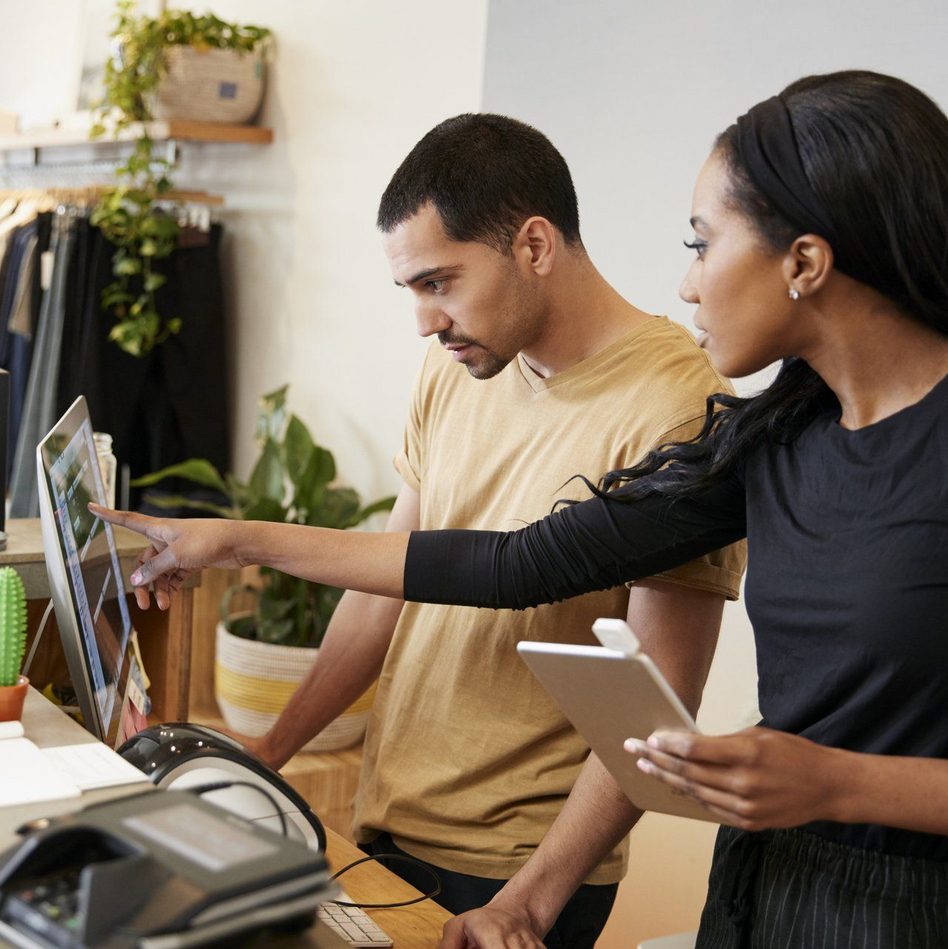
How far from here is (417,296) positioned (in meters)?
1.54

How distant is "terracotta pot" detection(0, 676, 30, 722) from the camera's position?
127 centimetres

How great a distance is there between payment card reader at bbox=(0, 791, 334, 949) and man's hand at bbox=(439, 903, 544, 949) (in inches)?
19.3

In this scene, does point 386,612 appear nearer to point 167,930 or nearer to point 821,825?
point 821,825

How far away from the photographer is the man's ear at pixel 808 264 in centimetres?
104

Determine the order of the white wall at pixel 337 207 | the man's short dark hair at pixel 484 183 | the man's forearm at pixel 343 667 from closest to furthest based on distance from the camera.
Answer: the man's short dark hair at pixel 484 183
the man's forearm at pixel 343 667
the white wall at pixel 337 207

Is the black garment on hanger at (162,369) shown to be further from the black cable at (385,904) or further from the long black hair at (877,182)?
the long black hair at (877,182)

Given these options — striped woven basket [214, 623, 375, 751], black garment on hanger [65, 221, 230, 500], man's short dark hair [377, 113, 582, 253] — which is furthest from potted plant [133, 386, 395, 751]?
man's short dark hair [377, 113, 582, 253]

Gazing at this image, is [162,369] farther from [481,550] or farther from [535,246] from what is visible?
[481,550]

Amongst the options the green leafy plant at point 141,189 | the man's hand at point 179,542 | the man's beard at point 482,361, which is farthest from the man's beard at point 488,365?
the green leafy plant at point 141,189

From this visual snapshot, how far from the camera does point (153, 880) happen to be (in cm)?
73

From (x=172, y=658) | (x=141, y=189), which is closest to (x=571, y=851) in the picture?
(x=172, y=658)

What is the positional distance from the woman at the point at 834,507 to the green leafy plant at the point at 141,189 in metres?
2.90

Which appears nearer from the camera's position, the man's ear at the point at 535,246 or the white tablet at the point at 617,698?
the white tablet at the point at 617,698

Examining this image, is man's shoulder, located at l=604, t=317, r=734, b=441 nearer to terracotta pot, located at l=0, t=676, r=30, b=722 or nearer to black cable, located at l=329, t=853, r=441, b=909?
black cable, located at l=329, t=853, r=441, b=909
